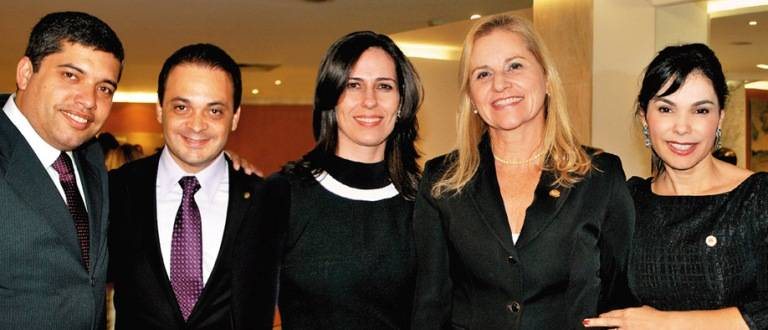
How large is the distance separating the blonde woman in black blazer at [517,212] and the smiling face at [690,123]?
204 mm

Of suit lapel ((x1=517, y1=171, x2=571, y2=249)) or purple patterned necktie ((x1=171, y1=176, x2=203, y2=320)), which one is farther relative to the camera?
purple patterned necktie ((x1=171, y1=176, x2=203, y2=320))

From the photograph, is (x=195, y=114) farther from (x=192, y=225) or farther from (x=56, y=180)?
(x=56, y=180)

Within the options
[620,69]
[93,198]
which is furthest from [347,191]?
[620,69]

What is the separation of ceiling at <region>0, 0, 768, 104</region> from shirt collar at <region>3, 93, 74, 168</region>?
599 cm

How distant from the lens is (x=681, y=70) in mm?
2498

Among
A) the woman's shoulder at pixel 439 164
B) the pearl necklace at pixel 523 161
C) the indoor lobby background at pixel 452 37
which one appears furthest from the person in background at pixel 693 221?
the woman's shoulder at pixel 439 164

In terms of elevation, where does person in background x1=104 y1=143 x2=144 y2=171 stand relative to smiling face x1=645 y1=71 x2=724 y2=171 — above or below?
below

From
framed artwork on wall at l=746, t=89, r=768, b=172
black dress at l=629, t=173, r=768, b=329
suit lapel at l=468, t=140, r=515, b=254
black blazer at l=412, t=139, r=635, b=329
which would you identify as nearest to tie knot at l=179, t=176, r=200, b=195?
black blazer at l=412, t=139, r=635, b=329

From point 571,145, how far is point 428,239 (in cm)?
59

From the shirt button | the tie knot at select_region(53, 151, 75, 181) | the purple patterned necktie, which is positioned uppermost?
the tie knot at select_region(53, 151, 75, 181)

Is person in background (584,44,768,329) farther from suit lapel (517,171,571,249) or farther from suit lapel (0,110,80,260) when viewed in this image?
suit lapel (0,110,80,260)

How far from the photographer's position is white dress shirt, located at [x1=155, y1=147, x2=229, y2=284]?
2.58 m

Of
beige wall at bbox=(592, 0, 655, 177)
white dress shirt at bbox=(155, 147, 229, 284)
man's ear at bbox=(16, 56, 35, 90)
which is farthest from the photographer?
beige wall at bbox=(592, 0, 655, 177)

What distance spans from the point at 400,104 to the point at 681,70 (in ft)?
3.24
